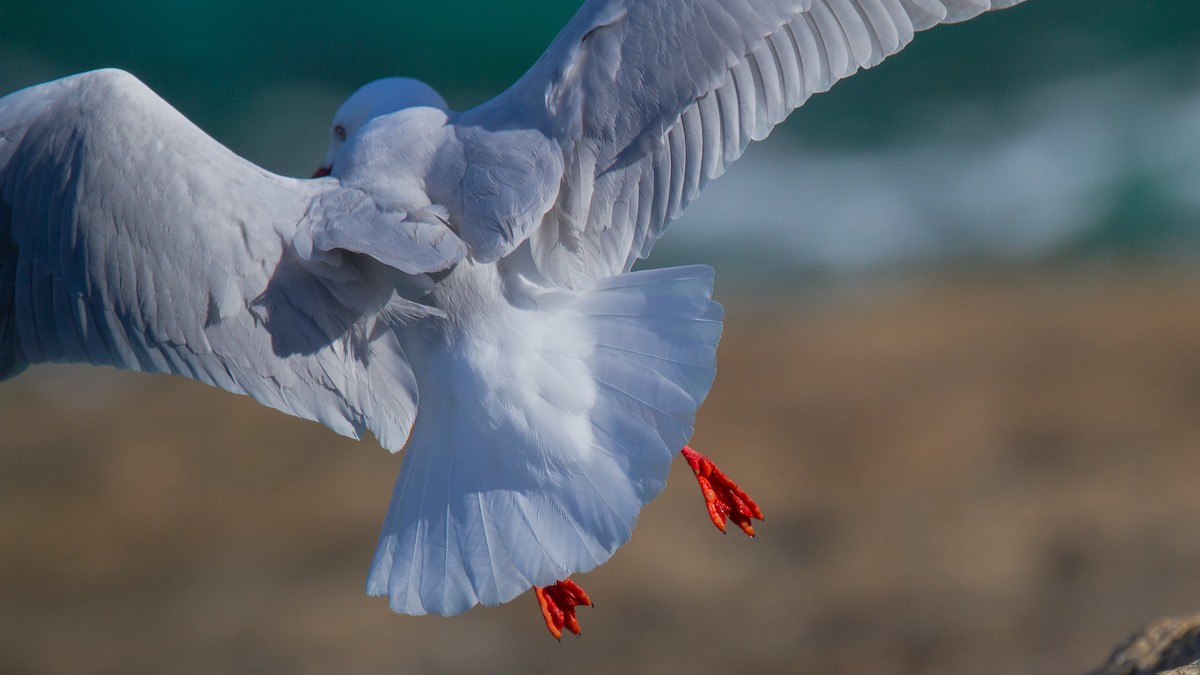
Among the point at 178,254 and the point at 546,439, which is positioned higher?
the point at 178,254

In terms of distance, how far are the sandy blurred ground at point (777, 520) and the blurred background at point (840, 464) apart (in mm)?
11

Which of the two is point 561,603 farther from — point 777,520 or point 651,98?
point 777,520

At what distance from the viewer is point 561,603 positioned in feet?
8.33

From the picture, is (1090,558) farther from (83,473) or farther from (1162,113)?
(1162,113)

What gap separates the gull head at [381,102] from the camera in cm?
253

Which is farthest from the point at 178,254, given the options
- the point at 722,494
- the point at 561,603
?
the point at 722,494

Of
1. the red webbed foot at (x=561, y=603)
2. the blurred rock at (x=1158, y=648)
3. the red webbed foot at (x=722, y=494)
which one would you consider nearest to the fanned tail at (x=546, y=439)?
the red webbed foot at (x=561, y=603)

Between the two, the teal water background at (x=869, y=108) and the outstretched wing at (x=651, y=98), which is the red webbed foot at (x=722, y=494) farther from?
the teal water background at (x=869, y=108)

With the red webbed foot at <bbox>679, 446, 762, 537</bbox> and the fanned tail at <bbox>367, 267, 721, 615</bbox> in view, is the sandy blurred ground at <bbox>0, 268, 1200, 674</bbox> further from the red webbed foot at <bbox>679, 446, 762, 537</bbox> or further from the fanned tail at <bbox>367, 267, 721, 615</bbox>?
the fanned tail at <bbox>367, 267, 721, 615</bbox>

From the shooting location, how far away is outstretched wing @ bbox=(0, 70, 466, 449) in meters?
2.07

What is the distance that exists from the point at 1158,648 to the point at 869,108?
5671 millimetres

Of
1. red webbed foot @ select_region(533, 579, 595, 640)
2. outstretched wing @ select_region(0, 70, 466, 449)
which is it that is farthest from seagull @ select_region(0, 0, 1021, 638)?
red webbed foot @ select_region(533, 579, 595, 640)

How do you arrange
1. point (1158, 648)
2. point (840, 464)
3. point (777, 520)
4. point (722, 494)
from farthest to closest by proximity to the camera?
point (840, 464)
point (777, 520)
point (722, 494)
point (1158, 648)

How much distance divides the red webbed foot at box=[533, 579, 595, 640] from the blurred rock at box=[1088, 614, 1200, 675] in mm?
972
